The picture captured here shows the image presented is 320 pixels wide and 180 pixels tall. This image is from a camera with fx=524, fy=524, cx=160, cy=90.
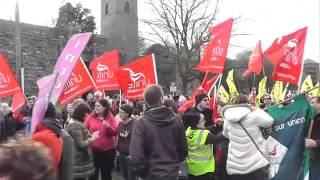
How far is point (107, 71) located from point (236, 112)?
5.79 metres

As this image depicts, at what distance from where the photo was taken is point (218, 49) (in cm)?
948

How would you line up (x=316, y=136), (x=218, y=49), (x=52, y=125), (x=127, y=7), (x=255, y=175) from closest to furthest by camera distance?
(x=52, y=125) → (x=255, y=175) → (x=316, y=136) → (x=218, y=49) → (x=127, y=7)

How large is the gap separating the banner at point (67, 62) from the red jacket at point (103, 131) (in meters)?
3.16

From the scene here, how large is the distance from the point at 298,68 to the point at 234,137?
3200mm

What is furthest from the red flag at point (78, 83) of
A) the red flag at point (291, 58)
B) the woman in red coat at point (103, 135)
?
the red flag at point (291, 58)

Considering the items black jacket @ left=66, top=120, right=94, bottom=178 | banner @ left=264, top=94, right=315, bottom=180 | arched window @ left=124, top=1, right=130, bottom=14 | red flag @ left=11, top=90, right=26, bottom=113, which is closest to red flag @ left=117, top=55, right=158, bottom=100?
red flag @ left=11, top=90, right=26, bottom=113

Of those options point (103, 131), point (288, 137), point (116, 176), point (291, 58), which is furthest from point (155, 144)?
point (116, 176)

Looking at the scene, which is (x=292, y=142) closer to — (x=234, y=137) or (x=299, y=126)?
(x=299, y=126)

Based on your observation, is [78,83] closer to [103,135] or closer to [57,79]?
[103,135]

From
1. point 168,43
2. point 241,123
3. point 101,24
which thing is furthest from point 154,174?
point 101,24

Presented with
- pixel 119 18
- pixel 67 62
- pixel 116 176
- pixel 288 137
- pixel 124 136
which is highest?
pixel 119 18

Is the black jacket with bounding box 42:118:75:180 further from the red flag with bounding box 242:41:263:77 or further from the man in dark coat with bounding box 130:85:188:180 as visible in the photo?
the red flag with bounding box 242:41:263:77

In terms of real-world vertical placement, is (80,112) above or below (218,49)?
below

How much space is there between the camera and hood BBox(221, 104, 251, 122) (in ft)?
19.9
